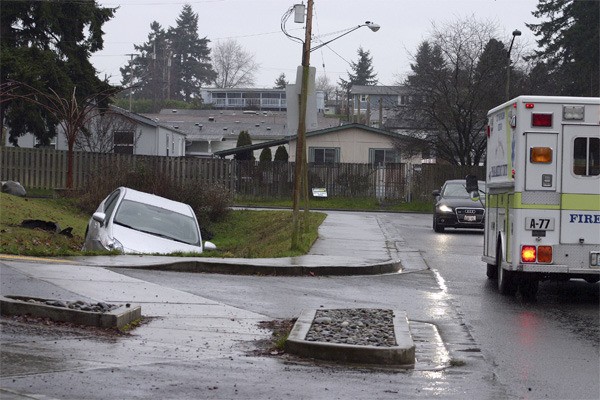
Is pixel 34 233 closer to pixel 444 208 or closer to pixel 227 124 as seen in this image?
pixel 444 208

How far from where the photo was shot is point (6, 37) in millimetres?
46000

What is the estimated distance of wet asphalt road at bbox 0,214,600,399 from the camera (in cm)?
756

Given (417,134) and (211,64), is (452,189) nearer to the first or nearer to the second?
(417,134)

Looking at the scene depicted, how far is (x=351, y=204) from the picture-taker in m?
49.9

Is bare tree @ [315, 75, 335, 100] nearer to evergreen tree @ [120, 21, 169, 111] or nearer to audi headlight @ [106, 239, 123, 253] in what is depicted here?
evergreen tree @ [120, 21, 169, 111]

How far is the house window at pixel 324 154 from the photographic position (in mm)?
59625

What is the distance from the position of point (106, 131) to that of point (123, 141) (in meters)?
1.90

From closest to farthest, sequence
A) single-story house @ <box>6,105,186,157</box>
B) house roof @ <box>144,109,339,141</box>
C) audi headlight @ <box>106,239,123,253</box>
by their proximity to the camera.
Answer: audi headlight @ <box>106,239,123,253</box>, single-story house @ <box>6,105,186,157</box>, house roof @ <box>144,109,339,141</box>

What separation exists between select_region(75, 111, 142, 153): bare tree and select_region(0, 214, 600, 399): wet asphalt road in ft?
150

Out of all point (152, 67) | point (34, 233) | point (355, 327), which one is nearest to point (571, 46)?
point (34, 233)

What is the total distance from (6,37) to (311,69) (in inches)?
1155

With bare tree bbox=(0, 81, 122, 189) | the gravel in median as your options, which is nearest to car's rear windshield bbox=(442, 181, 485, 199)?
bare tree bbox=(0, 81, 122, 189)

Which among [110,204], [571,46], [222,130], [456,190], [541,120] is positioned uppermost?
[571,46]

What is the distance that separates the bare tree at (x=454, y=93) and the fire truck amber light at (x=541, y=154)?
39.0 meters
